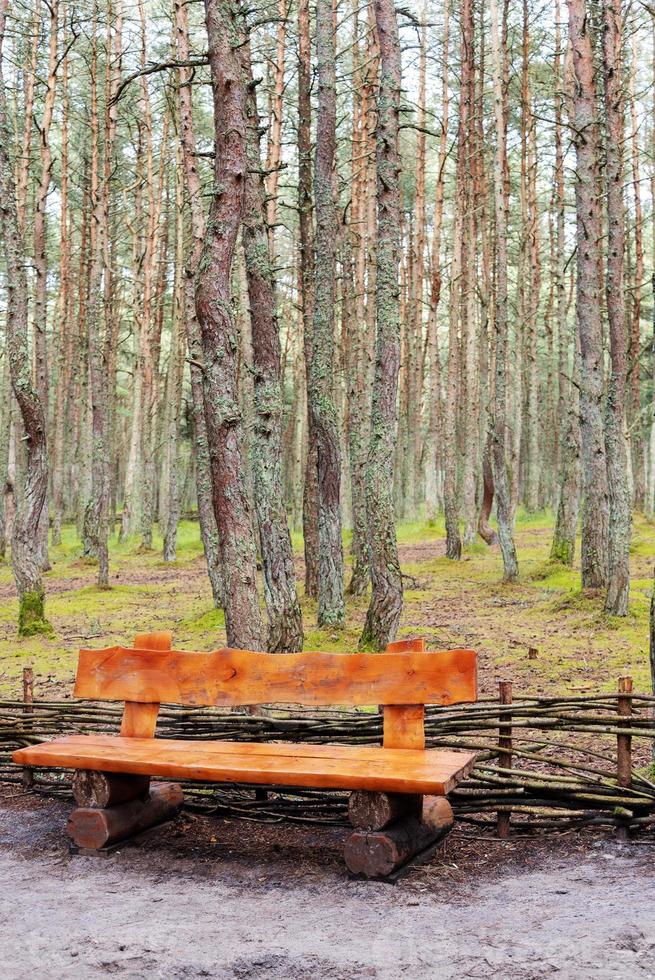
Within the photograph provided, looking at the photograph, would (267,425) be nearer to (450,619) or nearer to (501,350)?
(450,619)

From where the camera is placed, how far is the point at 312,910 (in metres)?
3.70

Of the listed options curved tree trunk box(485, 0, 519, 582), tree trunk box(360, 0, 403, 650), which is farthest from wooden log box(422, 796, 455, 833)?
curved tree trunk box(485, 0, 519, 582)

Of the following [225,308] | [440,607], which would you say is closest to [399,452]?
[440,607]

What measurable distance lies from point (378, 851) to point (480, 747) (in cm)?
93

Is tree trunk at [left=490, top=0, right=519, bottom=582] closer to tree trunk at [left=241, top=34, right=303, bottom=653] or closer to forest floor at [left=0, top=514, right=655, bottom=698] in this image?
forest floor at [left=0, top=514, right=655, bottom=698]

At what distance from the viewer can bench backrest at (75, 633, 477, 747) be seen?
434 centimetres

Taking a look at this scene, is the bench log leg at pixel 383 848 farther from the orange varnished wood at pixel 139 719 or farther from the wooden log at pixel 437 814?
the orange varnished wood at pixel 139 719

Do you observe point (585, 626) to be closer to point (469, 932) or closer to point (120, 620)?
point (120, 620)

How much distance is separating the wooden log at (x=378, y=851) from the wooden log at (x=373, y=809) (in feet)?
0.11

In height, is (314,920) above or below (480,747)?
below

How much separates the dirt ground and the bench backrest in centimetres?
70

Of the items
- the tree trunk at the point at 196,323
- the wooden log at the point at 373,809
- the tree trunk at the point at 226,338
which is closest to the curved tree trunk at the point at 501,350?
the tree trunk at the point at 196,323

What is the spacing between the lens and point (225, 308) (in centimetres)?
616

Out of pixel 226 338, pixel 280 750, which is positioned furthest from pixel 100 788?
pixel 226 338
